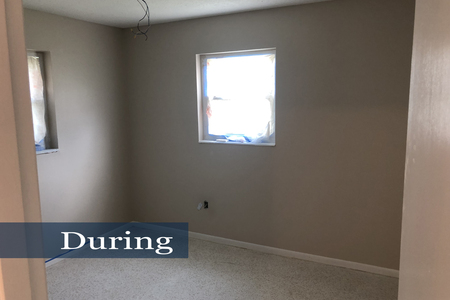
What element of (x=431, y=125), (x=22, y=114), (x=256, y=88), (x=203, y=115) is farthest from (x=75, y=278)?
(x=431, y=125)

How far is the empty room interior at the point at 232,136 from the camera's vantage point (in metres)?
2.87

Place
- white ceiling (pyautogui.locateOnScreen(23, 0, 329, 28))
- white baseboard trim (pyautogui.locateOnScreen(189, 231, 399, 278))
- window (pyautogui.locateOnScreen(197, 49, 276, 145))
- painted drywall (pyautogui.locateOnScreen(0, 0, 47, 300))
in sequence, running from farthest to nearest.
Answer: window (pyautogui.locateOnScreen(197, 49, 276, 145)) < white baseboard trim (pyautogui.locateOnScreen(189, 231, 399, 278)) < white ceiling (pyautogui.locateOnScreen(23, 0, 329, 28)) < painted drywall (pyautogui.locateOnScreen(0, 0, 47, 300))

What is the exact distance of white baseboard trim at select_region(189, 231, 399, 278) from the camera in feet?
10.1

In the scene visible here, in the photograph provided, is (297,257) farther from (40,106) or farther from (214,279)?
(40,106)

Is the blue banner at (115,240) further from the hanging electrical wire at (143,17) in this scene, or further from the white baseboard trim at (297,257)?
the hanging electrical wire at (143,17)

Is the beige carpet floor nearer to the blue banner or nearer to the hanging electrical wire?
the blue banner

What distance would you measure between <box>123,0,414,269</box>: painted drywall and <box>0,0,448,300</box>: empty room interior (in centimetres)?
1

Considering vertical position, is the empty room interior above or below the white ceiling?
below

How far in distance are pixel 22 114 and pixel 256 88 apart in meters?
3.09

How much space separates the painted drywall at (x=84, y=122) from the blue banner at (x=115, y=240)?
0.40 feet

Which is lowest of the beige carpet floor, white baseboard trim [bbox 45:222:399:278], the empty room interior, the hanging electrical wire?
the beige carpet floor

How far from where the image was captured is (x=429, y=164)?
1.72 feet

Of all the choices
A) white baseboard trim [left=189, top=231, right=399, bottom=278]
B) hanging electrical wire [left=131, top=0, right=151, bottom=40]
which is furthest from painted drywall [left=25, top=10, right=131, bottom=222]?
white baseboard trim [left=189, top=231, right=399, bottom=278]

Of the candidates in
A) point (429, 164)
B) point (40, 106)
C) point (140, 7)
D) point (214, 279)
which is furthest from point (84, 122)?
point (429, 164)
